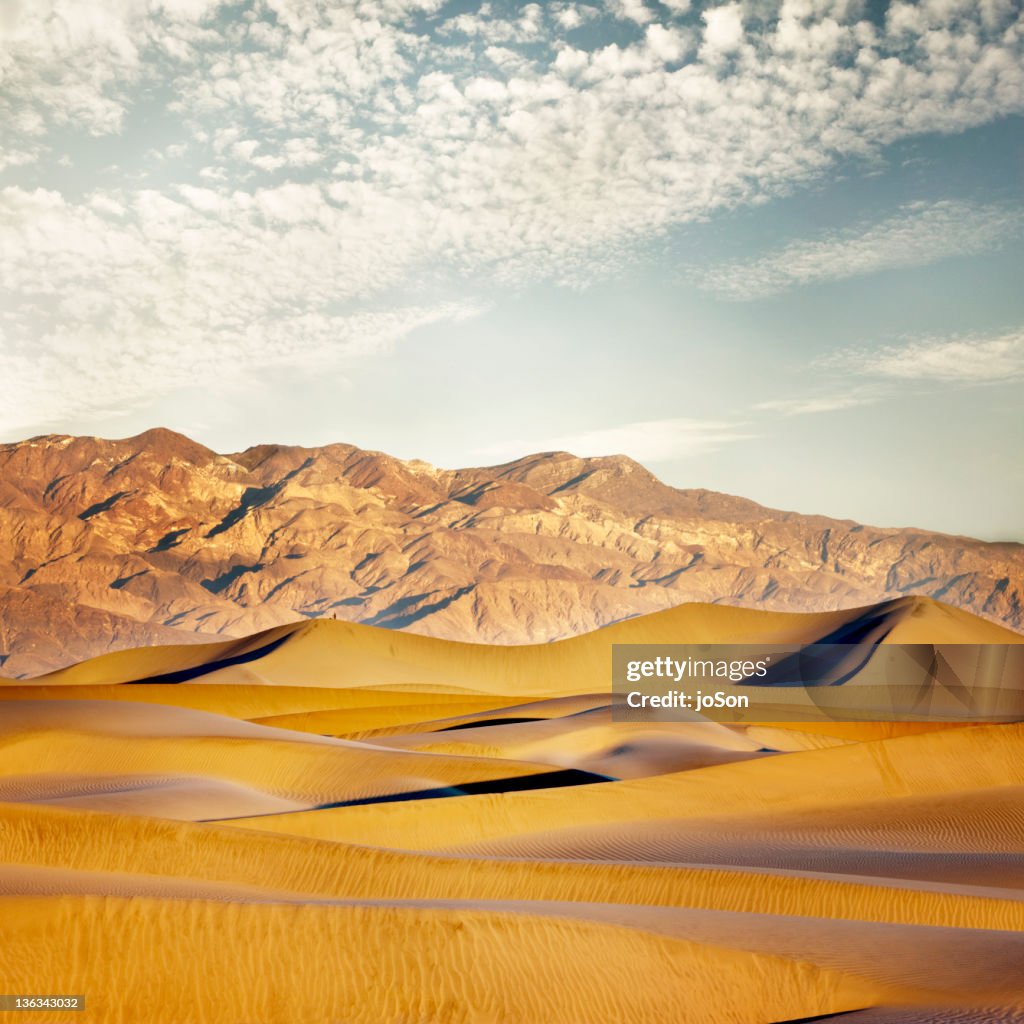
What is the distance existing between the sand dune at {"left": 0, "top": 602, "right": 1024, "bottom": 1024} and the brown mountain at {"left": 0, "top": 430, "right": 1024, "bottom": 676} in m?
92.1

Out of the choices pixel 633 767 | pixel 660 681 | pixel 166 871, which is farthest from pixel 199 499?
pixel 166 871

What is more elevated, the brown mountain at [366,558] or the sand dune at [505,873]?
the brown mountain at [366,558]

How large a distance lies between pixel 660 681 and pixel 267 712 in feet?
67.4

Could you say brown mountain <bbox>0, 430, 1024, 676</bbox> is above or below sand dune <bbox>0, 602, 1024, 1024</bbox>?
above

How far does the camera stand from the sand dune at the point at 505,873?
7422 mm

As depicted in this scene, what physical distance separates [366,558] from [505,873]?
457 feet

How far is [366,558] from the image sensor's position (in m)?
149

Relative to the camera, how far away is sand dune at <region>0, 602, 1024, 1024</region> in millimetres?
7422

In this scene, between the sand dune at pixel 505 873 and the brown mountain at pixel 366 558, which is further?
the brown mountain at pixel 366 558

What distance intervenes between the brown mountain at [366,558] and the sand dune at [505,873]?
3624 inches

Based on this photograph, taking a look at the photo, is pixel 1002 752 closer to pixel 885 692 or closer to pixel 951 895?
pixel 951 895

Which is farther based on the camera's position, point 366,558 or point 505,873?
point 366,558

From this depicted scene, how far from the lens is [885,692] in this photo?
51.2 meters

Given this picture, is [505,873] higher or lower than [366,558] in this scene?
lower
